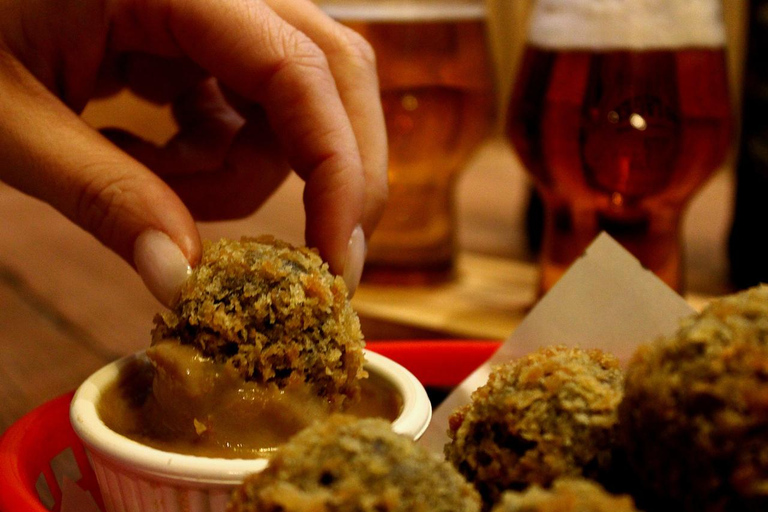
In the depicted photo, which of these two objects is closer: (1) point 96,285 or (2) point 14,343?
(2) point 14,343

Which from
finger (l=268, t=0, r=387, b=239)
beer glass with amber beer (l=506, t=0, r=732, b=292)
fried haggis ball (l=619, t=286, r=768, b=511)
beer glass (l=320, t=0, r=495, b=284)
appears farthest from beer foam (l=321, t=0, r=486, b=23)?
fried haggis ball (l=619, t=286, r=768, b=511)

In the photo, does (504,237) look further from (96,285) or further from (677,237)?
(96,285)

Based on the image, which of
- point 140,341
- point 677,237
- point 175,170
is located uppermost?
point 175,170

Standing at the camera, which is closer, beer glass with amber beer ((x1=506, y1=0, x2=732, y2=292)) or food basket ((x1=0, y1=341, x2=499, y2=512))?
food basket ((x1=0, y1=341, x2=499, y2=512))

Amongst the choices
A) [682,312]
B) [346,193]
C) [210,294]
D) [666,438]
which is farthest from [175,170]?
[666,438]

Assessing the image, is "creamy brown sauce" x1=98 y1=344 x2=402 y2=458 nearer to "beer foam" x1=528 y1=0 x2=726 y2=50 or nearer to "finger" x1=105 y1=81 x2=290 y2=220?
"finger" x1=105 y1=81 x2=290 y2=220

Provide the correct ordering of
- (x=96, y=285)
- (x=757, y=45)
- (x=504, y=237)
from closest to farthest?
1. (x=757, y=45)
2. (x=96, y=285)
3. (x=504, y=237)

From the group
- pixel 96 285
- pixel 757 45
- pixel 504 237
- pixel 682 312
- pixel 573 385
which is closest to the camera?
pixel 573 385

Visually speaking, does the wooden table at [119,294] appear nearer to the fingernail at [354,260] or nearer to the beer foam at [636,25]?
the fingernail at [354,260]
